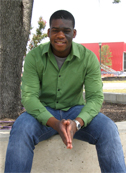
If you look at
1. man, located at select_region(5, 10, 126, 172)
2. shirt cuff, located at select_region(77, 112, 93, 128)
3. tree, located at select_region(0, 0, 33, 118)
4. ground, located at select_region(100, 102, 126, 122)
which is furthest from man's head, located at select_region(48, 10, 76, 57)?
ground, located at select_region(100, 102, 126, 122)

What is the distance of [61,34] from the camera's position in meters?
2.48

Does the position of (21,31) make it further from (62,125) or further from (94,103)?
(62,125)

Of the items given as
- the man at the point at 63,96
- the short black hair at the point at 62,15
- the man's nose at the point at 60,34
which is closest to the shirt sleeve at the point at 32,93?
the man at the point at 63,96

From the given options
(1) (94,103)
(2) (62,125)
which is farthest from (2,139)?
(1) (94,103)

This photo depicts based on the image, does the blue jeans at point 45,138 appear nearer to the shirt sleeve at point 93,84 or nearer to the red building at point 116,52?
the shirt sleeve at point 93,84

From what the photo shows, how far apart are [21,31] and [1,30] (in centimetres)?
35

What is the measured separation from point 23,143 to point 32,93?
61 centimetres

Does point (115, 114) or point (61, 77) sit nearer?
point (61, 77)

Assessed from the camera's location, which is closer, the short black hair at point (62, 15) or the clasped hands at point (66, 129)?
the clasped hands at point (66, 129)

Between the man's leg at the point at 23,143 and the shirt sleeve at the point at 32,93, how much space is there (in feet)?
0.27

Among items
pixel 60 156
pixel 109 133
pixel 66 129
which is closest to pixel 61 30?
pixel 66 129

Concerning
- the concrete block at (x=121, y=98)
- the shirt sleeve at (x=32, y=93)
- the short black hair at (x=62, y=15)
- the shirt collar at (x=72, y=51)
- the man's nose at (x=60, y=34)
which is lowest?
the concrete block at (x=121, y=98)

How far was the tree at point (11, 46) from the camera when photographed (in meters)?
4.04

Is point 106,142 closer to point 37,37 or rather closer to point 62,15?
point 62,15
